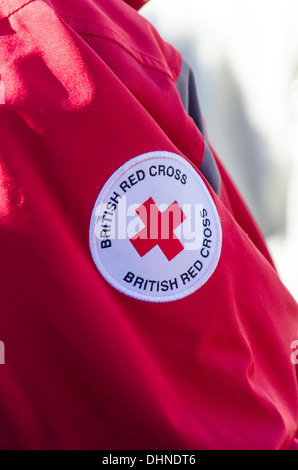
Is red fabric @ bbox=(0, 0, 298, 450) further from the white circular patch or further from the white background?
the white background

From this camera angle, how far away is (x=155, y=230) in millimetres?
475

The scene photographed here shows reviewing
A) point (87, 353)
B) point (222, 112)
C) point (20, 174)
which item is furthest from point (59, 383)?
point (222, 112)

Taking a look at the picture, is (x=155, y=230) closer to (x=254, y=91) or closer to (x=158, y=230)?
(x=158, y=230)

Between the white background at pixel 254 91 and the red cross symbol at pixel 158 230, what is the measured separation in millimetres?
478

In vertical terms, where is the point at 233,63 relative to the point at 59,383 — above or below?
above

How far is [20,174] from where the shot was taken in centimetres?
44

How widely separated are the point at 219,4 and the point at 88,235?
0.65m

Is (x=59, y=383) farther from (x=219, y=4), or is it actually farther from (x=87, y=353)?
(x=219, y=4)

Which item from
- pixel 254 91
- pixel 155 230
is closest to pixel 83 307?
pixel 155 230

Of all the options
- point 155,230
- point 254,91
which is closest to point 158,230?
point 155,230

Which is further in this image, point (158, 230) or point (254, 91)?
point (254, 91)

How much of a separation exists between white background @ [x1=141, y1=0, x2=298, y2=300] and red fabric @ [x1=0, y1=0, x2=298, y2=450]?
46 centimetres

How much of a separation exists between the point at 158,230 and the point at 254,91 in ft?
1.79
